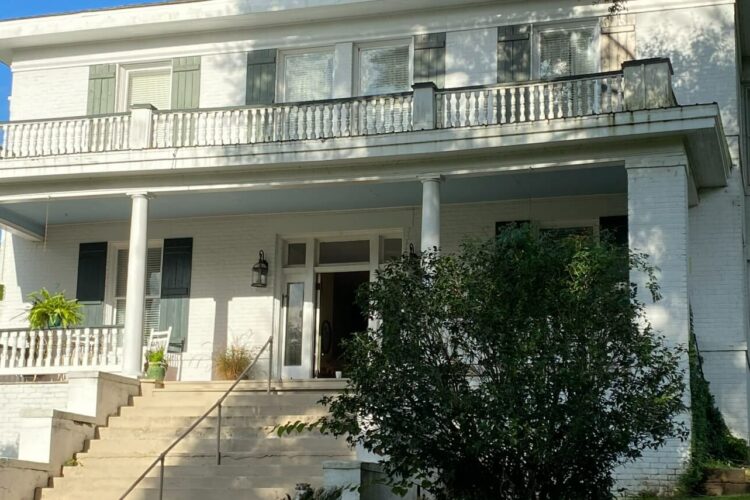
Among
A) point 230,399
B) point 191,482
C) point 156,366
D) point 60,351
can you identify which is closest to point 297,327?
point 156,366

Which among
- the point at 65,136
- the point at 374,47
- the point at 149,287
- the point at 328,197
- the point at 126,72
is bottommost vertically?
the point at 149,287

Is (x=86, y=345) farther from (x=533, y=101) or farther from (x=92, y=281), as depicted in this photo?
(x=533, y=101)

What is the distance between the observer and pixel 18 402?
1614 cm

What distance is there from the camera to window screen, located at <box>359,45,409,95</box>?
1808cm

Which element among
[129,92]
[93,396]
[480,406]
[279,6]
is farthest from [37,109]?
[480,406]

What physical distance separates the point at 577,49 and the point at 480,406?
9.97 meters

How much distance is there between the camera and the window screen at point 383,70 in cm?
Answer: 1808

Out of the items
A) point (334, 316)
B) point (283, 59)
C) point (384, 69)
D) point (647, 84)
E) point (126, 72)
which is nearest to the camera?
point (647, 84)

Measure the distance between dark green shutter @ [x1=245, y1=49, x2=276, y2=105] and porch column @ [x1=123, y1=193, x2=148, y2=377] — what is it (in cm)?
292

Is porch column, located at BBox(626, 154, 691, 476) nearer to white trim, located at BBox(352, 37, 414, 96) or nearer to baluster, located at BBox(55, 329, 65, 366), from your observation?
white trim, located at BBox(352, 37, 414, 96)

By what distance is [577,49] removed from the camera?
17.3 metres

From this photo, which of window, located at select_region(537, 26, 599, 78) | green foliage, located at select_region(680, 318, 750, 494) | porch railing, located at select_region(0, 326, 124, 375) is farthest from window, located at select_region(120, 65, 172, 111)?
green foliage, located at select_region(680, 318, 750, 494)

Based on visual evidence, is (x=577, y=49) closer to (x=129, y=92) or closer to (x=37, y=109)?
(x=129, y=92)

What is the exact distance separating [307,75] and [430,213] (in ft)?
15.3
